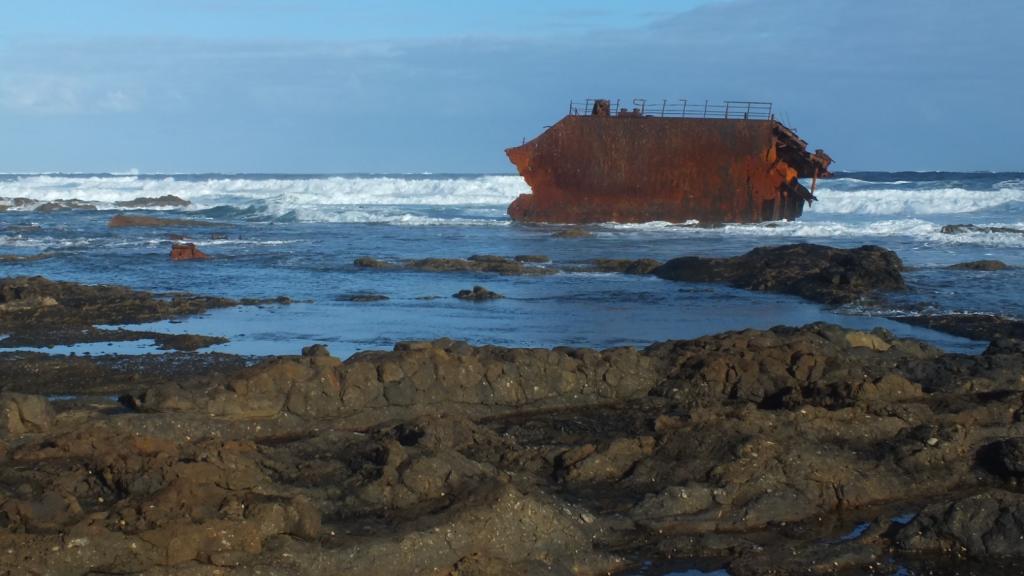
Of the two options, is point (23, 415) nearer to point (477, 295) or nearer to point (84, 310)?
point (84, 310)

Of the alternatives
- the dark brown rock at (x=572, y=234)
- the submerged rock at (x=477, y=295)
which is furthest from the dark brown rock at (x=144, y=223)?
the submerged rock at (x=477, y=295)

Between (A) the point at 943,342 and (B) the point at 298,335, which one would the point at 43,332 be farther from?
(A) the point at 943,342

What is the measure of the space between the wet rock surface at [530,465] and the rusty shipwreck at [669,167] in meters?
20.4

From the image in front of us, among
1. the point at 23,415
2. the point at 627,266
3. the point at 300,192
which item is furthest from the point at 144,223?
the point at 300,192

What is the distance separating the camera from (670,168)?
2956 centimetres

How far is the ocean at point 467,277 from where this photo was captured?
12430mm

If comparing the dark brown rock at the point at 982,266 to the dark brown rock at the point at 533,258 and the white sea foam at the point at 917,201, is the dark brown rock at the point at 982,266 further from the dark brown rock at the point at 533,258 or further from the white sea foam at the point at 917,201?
the white sea foam at the point at 917,201

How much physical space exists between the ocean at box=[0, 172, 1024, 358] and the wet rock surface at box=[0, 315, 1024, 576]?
3185 millimetres

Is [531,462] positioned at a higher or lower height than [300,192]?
lower

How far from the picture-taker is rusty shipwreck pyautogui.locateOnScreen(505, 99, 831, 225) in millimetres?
28641

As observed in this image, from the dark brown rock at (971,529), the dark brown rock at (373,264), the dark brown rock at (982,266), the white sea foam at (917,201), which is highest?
the white sea foam at (917,201)

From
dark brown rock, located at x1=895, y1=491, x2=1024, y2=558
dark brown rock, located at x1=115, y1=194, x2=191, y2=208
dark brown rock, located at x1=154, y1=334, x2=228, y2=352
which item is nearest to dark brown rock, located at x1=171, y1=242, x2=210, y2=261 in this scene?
dark brown rock, located at x1=154, y1=334, x2=228, y2=352

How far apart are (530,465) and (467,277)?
1242 cm

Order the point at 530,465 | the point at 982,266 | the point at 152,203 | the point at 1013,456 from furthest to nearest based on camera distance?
the point at 152,203 → the point at 982,266 → the point at 1013,456 → the point at 530,465
